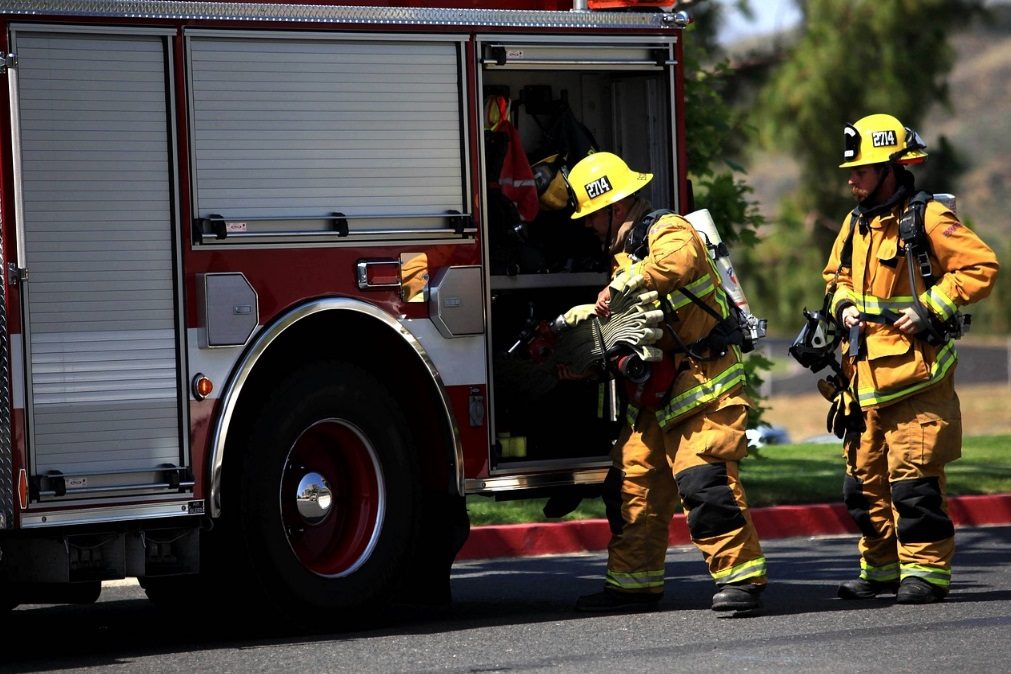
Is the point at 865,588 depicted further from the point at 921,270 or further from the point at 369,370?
the point at 369,370

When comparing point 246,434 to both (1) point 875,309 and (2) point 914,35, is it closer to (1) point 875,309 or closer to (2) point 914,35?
(1) point 875,309

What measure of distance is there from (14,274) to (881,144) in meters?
3.41

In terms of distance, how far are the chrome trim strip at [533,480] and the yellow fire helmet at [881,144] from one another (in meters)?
1.63

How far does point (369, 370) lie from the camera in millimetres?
7188

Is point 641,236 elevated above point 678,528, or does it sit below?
above

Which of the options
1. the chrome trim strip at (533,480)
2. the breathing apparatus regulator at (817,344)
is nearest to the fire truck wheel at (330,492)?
the chrome trim strip at (533,480)

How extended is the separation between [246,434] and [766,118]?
1459cm

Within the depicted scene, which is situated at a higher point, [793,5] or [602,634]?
[793,5]

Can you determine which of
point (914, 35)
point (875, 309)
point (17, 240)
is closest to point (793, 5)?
point (914, 35)

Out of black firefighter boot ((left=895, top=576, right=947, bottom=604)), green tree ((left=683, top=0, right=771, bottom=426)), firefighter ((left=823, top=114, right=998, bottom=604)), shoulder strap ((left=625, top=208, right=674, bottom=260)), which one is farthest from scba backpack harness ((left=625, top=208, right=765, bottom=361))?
green tree ((left=683, top=0, right=771, bottom=426))

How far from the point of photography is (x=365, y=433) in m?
7.04

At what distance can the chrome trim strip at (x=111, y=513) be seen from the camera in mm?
6195

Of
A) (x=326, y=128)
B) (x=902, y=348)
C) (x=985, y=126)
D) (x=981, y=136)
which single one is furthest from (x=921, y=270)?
(x=985, y=126)

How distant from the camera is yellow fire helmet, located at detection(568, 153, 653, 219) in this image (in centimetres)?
730
